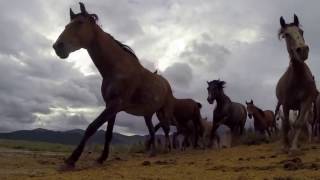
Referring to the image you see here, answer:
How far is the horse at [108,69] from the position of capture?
10.1 meters

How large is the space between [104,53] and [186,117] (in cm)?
1079

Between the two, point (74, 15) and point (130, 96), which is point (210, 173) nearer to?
point (130, 96)

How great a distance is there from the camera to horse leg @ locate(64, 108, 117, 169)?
9.66 metres

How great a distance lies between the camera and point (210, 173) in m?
8.09

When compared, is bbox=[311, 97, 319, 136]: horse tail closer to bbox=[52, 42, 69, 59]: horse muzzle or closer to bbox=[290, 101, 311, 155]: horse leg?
bbox=[290, 101, 311, 155]: horse leg

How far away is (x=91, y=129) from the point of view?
9852 millimetres

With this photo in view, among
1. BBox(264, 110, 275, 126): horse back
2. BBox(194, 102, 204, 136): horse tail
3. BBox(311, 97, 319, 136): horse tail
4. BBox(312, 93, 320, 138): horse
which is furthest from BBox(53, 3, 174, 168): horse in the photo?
BBox(264, 110, 275, 126): horse back

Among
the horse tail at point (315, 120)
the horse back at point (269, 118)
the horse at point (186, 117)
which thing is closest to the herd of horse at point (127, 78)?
the horse tail at point (315, 120)

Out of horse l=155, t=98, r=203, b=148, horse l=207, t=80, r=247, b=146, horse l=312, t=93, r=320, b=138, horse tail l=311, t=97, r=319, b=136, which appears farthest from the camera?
horse l=155, t=98, r=203, b=148

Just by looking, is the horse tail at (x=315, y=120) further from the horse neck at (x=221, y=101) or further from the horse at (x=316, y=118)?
the horse neck at (x=221, y=101)

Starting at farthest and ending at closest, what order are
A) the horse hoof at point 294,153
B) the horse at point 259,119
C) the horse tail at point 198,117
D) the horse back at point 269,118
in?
the horse back at point 269,118, the horse at point 259,119, the horse tail at point 198,117, the horse hoof at point 294,153

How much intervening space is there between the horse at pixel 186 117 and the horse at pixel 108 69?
30.2ft

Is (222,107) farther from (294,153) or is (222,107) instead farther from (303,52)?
(303,52)

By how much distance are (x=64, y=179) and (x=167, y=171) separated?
65.9 inches
